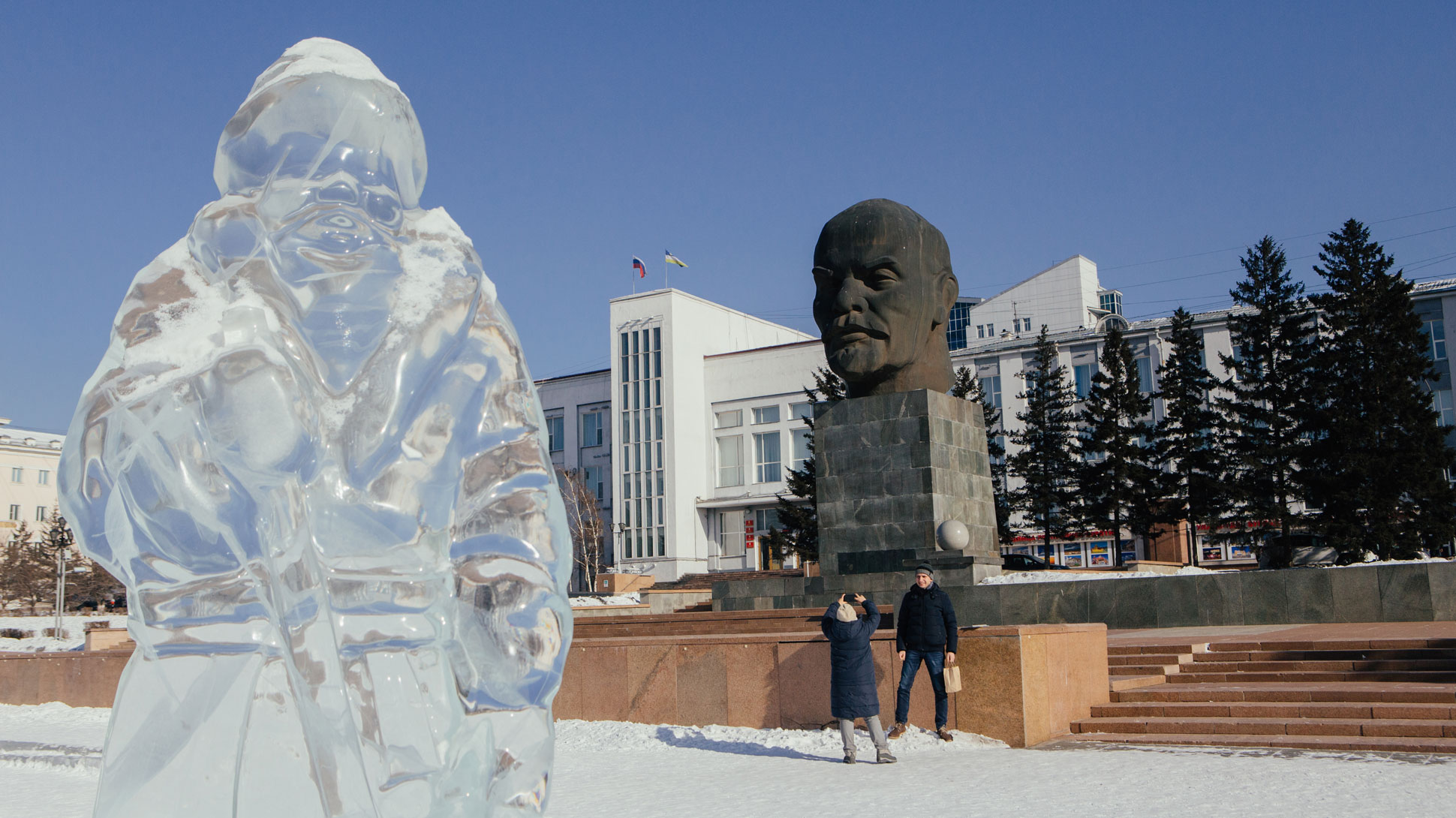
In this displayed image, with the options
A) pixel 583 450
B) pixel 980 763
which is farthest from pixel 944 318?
pixel 583 450

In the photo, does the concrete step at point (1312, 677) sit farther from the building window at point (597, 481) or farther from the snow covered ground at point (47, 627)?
the building window at point (597, 481)

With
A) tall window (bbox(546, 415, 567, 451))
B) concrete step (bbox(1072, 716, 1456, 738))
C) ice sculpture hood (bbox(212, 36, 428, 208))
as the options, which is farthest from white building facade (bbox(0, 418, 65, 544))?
ice sculpture hood (bbox(212, 36, 428, 208))

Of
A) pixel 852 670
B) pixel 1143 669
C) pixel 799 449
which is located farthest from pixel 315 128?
pixel 799 449

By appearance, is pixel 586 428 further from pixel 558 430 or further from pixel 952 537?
pixel 952 537

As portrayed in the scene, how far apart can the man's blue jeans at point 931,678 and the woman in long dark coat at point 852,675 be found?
0.63 metres

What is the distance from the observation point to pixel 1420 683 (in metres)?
9.75

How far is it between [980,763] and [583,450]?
162 ft

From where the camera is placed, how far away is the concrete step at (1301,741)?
8109 mm

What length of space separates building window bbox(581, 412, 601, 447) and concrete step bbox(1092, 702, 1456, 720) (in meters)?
47.0

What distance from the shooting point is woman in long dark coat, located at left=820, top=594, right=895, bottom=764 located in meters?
7.88

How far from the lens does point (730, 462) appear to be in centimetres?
5231

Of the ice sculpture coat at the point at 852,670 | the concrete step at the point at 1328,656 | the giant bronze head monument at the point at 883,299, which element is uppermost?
the giant bronze head monument at the point at 883,299

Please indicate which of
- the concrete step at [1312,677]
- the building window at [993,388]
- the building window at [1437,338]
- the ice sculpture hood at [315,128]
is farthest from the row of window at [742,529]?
the ice sculpture hood at [315,128]

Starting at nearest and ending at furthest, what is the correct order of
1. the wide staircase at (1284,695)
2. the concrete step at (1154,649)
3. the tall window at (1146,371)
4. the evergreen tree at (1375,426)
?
the wide staircase at (1284,695), the concrete step at (1154,649), the evergreen tree at (1375,426), the tall window at (1146,371)
